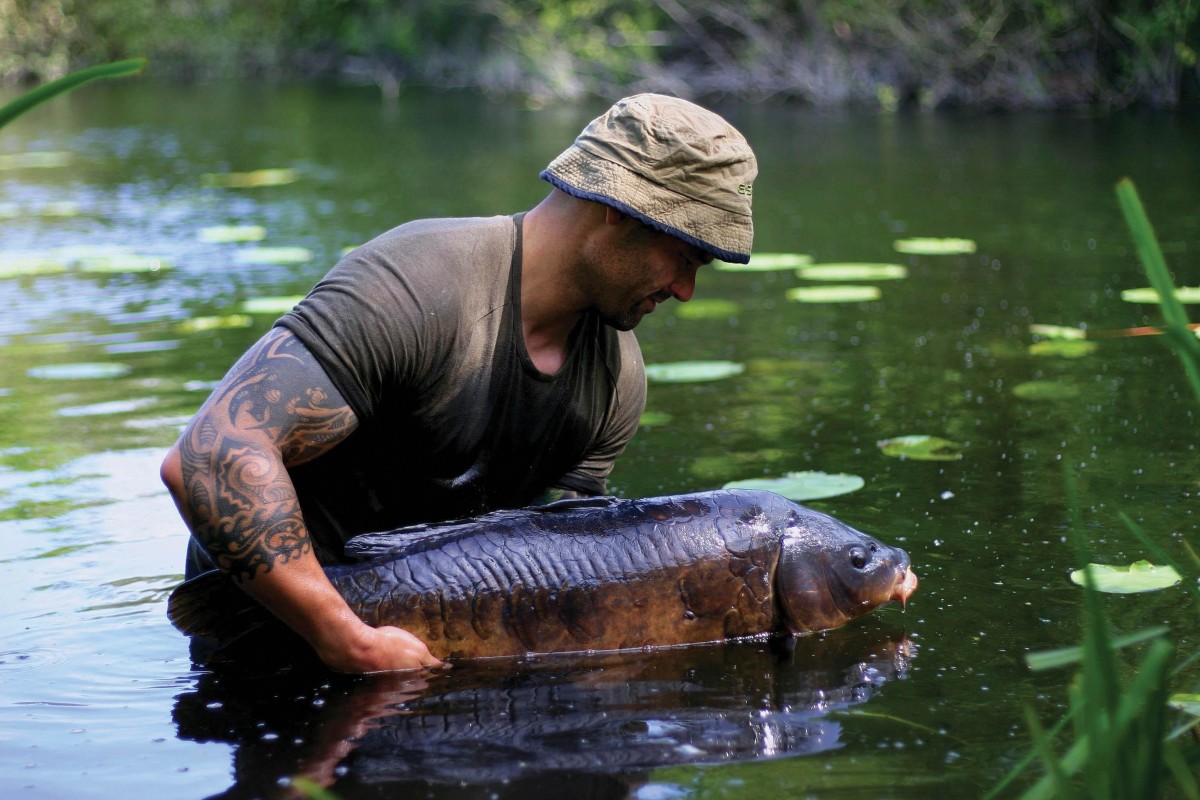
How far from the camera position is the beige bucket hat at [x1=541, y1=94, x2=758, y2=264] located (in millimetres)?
3281

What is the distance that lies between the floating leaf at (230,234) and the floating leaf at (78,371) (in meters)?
3.20

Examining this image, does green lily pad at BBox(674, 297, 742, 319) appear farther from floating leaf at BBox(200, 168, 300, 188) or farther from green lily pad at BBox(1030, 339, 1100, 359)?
floating leaf at BBox(200, 168, 300, 188)

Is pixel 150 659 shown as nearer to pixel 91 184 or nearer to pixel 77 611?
pixel 77 611

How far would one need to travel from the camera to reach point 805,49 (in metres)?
19.0

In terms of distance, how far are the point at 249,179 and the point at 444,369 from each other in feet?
33.0

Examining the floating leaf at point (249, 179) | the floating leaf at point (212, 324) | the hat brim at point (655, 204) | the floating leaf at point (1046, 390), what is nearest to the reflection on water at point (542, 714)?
the hat brim at point (655, 204)

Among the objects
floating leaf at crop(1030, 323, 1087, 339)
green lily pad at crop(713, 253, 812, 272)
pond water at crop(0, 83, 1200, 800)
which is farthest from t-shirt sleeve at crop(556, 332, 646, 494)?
green lily pad at crop(713, 253, 812, 272)

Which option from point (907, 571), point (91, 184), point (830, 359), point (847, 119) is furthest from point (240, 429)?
point (847, 119)

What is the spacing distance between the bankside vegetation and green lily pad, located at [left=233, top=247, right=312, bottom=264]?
29.3 ft

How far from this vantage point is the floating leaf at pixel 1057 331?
6.23m

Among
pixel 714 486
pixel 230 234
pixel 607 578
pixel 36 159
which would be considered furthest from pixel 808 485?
pixel 36 159

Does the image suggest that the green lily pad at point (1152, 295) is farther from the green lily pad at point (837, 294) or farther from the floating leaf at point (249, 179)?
the floating leaf at point (249, 179)

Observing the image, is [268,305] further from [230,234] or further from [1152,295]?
[1152,295]

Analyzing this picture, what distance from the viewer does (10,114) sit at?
1.82m
